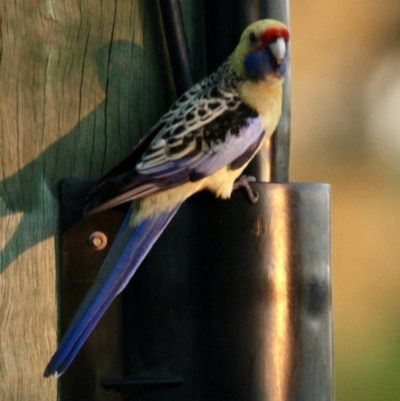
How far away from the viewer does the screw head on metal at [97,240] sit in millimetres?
2975

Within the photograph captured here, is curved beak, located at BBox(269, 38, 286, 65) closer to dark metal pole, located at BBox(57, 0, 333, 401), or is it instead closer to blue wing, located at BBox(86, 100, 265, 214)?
blue wing, located at BBox(86, 100, 265, 214)

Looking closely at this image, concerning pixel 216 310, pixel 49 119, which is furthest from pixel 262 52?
pixel 216 310

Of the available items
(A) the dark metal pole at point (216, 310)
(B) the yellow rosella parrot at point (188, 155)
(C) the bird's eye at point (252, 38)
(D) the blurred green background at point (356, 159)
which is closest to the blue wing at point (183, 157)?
(B) the yellow rosella parrot at point (188, 155)

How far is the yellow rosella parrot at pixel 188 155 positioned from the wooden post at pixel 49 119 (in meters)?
0.14

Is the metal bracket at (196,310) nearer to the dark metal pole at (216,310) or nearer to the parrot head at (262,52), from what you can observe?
the dark metal pole at (216,310)

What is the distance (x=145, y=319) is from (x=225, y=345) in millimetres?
255

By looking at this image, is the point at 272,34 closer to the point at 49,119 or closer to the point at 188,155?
the point at 188,155

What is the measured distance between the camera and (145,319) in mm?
2934

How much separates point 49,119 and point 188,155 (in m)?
0.45

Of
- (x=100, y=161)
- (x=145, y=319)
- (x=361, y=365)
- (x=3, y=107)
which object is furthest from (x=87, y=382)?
(x=361, y=365)

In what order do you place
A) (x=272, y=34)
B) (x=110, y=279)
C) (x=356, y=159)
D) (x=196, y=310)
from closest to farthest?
(x=110, y=279)
(x=196, y=310)
(x=272, y=34)
(x=356, y=159)

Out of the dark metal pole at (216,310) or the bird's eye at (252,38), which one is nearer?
the dark metal pole at (216,310)

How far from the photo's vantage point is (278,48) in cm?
316

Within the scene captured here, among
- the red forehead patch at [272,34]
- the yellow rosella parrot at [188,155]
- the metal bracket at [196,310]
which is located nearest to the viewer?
the yellow rosella parrot at [188,155]
